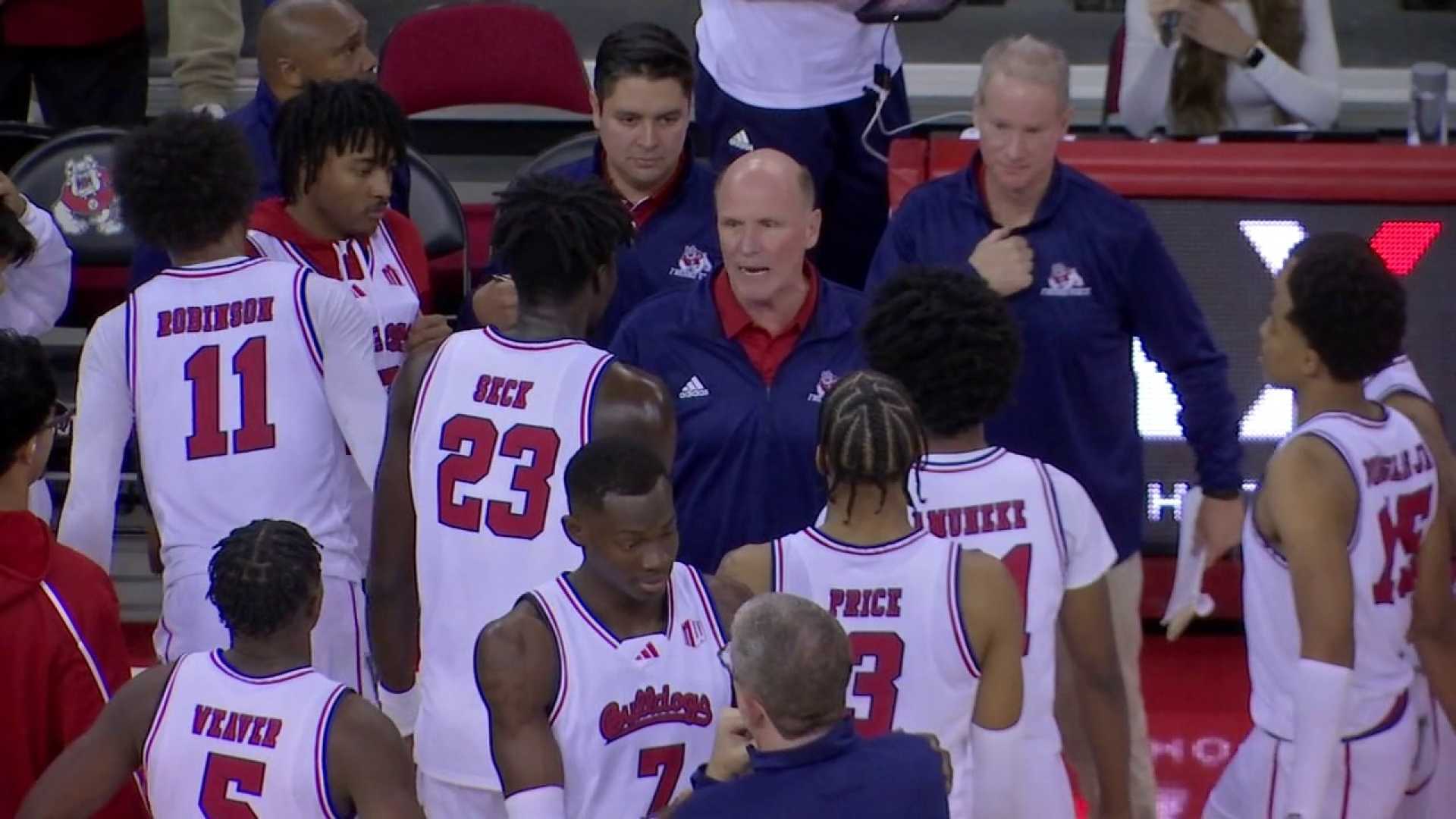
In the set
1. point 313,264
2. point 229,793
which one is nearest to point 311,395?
point 313,264

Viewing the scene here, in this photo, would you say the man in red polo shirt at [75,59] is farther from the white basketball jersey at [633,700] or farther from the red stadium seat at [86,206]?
the white basketball jersey at [633,700]

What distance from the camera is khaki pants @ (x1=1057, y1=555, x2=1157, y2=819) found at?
4.59 metres

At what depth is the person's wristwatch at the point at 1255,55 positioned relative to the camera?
6.09 m

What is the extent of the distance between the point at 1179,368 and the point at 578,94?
364 cm

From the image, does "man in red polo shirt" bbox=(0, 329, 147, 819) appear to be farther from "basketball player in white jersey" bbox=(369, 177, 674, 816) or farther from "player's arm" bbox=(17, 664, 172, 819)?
"basketball player in white jersey" bbox=(369, 177, 674, 816)

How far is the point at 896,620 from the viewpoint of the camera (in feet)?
10.7

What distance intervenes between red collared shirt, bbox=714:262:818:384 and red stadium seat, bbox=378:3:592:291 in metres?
3.42

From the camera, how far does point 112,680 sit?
3498 millimetres

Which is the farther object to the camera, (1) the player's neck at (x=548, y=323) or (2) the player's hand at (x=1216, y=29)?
(2) the player's hand at (x=1216, y=29)

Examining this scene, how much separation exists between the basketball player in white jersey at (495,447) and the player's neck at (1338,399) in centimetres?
114

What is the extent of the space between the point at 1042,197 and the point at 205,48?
4.08 metres

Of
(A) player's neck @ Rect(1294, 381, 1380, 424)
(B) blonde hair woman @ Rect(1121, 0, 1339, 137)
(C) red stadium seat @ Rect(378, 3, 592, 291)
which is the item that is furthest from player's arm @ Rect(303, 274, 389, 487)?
(C) red stadium seat @ Rect(378, 3, 592, 291)

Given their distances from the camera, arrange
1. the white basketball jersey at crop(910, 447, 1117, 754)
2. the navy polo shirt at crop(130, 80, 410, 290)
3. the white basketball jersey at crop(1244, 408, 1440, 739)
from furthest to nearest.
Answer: the navy polo shirt at crop(130, 80, 410, 290) < the white basketball jersey at crop(1244, 408, 1440, 739) < the white basketball jersey at crop(910, 447, 1117, 754)

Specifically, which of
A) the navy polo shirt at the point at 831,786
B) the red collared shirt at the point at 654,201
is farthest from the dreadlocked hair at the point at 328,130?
the navy polo shirt at the point at 831,786
